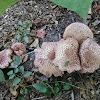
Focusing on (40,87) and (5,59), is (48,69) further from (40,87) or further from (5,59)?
(5,59)

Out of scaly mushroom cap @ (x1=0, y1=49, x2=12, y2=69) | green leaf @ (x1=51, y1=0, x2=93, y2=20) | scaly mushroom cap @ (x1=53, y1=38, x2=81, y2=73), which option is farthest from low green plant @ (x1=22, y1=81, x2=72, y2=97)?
green leaf @ (x1=51, y1=0, x2=93, y2=20)

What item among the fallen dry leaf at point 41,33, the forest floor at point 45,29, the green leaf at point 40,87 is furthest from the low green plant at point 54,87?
the fallen dry leaf at point 41,33

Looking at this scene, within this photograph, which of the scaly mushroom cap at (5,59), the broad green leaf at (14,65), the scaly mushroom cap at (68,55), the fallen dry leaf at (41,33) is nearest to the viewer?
the scaly mushroom cap at (68,55)

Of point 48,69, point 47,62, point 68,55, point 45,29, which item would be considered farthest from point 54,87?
point 45,29

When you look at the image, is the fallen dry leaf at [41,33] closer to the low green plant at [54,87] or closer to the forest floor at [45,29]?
the forest floor at [45,29]

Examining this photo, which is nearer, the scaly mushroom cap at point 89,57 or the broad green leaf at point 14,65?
the scaly mushroom cap at point 89,57

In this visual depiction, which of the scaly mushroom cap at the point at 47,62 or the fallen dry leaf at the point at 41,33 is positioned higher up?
the fallen dry leaf at the point at 41,33

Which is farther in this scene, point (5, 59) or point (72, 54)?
point (5, 59)
